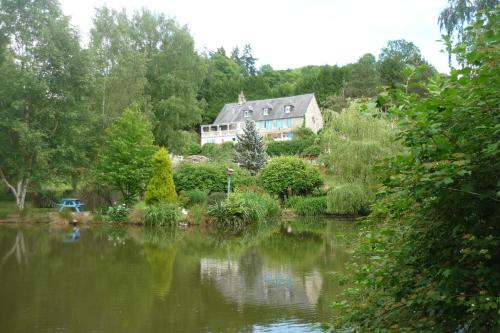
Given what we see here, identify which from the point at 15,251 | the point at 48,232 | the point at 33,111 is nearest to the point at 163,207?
the point at 48,232

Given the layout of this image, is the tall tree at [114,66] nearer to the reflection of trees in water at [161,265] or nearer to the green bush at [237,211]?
the green bush at [237,211]

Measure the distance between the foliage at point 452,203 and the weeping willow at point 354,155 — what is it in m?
19.1

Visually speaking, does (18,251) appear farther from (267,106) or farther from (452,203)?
(267,106)

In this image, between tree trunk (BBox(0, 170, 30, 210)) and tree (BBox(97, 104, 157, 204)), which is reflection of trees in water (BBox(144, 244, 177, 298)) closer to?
tree (BBox(97, 104, 157, 204))

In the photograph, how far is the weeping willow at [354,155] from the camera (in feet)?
73.8

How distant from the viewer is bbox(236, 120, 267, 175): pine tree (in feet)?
113

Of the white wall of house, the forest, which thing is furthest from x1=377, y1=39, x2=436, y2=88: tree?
the white wall of house

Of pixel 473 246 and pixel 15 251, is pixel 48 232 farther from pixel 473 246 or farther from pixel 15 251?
pixel 473 246

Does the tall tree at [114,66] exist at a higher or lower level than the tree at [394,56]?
lower

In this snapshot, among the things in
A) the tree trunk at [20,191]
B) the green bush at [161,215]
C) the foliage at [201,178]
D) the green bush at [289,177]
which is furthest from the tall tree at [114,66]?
the green bush at [289,177]

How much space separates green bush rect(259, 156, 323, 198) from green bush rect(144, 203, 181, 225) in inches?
288

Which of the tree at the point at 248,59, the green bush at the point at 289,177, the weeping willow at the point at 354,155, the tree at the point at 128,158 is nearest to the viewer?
the weeping willow at the point at 354,155

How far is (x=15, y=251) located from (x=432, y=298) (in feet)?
49.6

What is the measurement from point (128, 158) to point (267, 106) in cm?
3434
